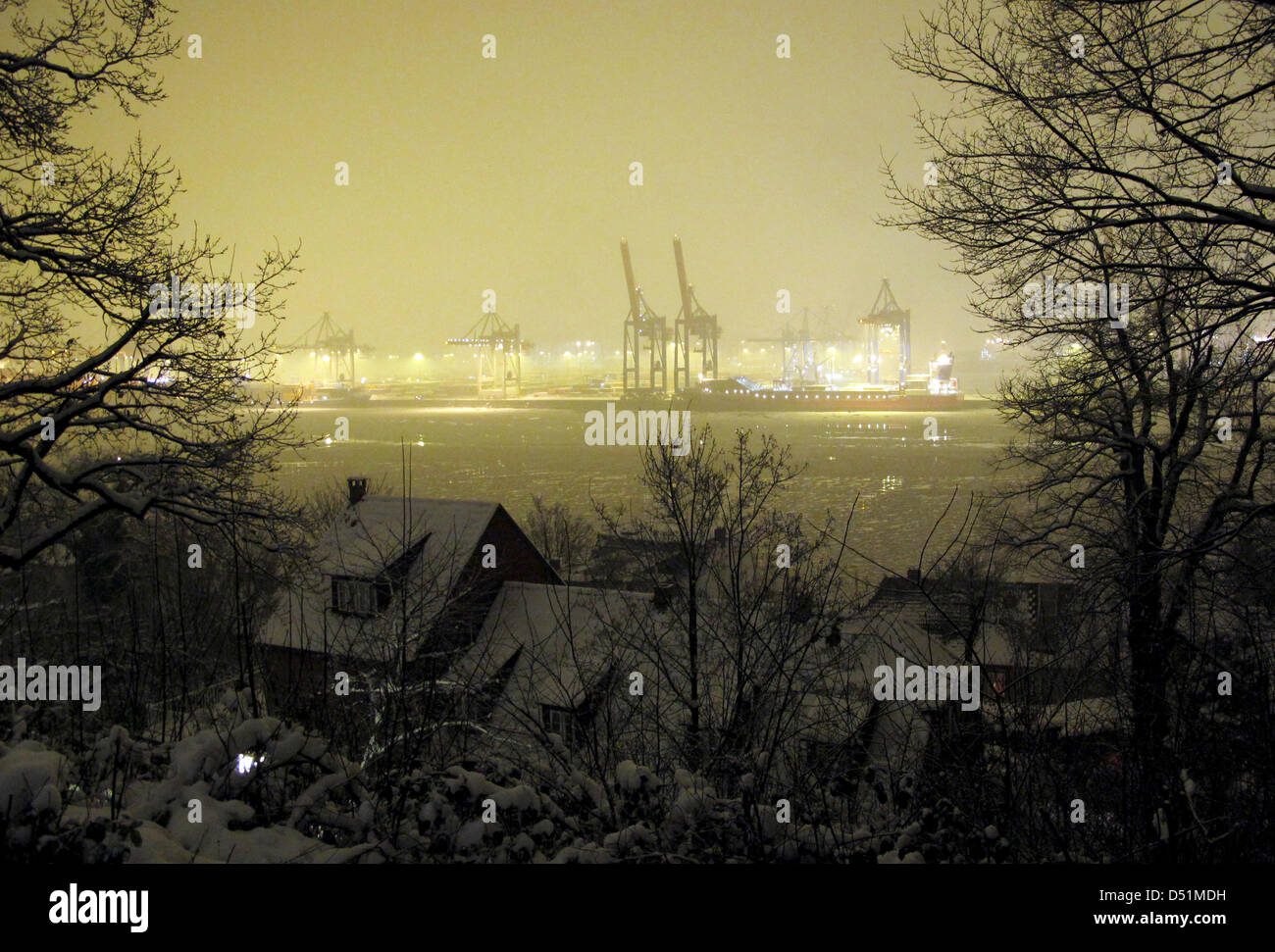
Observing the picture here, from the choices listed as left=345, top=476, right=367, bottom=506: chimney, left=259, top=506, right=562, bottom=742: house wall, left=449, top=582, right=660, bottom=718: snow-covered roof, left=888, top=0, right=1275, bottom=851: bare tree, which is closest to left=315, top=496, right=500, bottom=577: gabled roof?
left=259, top=506, right=562, bottom=742: house wall

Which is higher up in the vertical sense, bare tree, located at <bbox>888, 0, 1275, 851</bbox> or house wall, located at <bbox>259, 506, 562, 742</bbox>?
Result: bare tree, located at <bbox>888, 0, 1275, 851</bbox>

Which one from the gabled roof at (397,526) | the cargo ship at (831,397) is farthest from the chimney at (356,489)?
the cargo ship at (831,397)

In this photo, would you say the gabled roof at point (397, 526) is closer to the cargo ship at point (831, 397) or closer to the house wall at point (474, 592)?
the house wall at point (474, 592)

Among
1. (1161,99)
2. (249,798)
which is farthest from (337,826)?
(1161,99)

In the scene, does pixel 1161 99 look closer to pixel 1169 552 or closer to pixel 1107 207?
pixel 1107 207

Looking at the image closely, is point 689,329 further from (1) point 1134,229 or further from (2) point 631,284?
(1) point 1134,229

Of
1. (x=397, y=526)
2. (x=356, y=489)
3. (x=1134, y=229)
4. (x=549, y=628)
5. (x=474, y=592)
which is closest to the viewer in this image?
(x=1134, y=229)

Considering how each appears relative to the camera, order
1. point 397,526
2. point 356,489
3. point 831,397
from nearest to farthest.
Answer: point 397,526
point 356,489
point 831,397

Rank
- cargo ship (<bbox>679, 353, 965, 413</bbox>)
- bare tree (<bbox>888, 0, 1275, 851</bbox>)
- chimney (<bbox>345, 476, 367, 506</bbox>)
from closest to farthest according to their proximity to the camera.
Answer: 1. bare tree (<bbox>888, 0, 1275, 851</bbox>)
2. chimney (<bbox>345, 476, 367, 506</bbox>)
3. cargo ship (<bbox>679, 353, 965, 413</bbox>)

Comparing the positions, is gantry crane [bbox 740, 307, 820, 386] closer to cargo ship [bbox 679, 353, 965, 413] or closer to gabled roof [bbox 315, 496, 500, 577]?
cargo ship [bbox 679, 353, 965, 413]

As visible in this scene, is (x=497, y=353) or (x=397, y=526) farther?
(x=497, y=353)

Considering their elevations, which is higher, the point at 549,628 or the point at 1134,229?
the point at 1134,229

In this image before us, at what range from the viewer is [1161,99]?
3.40m

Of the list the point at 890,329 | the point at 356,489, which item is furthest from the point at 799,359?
the point at 356,489
